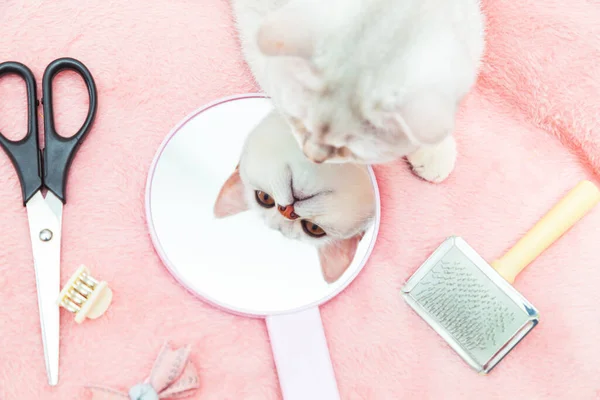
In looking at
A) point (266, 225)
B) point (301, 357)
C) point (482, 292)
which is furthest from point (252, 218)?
point (482, 292)

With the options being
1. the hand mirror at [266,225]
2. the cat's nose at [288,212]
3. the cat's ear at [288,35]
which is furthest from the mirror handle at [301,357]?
the cat's ear at [288,35]

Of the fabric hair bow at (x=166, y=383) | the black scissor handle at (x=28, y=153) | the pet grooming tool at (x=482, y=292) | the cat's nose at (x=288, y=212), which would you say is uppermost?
the pet grooming tool at (x=482, y=292)

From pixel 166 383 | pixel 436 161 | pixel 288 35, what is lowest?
pixel 166 383

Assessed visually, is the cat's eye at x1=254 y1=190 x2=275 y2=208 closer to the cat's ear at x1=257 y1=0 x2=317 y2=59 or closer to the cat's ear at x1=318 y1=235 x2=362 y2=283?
the cat's ear at x1=318 y1=235 x2=362 y2=283

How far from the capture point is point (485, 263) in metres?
0.65

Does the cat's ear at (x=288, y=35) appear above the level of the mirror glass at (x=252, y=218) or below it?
above

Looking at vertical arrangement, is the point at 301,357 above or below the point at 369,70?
below

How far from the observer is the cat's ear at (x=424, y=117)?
16.9 inches

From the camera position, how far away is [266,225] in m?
0.66

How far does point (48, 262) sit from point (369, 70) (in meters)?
0.39

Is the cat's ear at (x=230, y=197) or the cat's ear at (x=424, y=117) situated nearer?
the cat's ear at (x=424, y=117)

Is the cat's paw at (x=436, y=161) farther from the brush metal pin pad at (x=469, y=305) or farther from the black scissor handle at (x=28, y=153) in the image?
the black scissor handle at (x=28, y=153)

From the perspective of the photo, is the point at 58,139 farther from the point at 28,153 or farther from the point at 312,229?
the point at 312,229

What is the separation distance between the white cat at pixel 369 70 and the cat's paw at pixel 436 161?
0.18 meters
